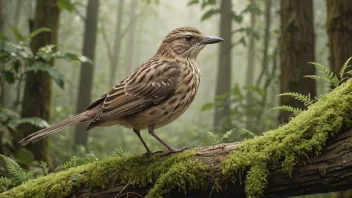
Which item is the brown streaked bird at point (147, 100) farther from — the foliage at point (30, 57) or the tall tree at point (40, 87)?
the tall tree at point (40, 87)

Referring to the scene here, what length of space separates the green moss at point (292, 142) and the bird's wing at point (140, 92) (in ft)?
4.29

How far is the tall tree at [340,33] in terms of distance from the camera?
16.3 ft

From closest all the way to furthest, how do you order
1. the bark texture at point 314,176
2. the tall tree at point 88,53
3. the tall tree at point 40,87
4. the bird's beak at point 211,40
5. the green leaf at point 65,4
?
the bark texture at point 314,176
the bird's beak at point 211,40
the green leaf at point 65,4
the tall tree at point 40,87
the tall tree at point 88,53

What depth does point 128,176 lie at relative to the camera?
3395 mm

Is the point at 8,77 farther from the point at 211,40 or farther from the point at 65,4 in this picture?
the point at 211,40

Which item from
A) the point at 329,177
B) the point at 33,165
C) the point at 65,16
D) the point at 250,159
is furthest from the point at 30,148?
the point at 65,16

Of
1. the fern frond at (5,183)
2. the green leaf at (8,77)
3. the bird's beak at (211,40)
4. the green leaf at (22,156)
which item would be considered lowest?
the fern frond at (5,183)

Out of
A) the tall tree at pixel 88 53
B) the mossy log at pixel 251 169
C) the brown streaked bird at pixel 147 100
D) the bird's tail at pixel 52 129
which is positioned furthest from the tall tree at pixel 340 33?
the tall tree at pixel 88 53

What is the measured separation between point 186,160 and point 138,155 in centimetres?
68

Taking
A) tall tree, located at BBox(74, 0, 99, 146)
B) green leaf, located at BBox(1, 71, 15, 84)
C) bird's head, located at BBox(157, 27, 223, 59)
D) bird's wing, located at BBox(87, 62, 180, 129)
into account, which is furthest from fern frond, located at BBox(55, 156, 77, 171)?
tall tree, located at BBox(74, 0, 99, 146)

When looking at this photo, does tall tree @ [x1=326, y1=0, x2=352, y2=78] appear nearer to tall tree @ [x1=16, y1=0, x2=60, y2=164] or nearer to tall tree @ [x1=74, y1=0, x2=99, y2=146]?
tall tree @ [x1=16, y1=0, x2=60, y2=164]

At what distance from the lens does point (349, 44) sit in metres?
4.96

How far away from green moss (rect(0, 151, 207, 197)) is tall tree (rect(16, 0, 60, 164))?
348 cm

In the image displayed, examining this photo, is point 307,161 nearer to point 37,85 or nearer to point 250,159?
point 250,159
